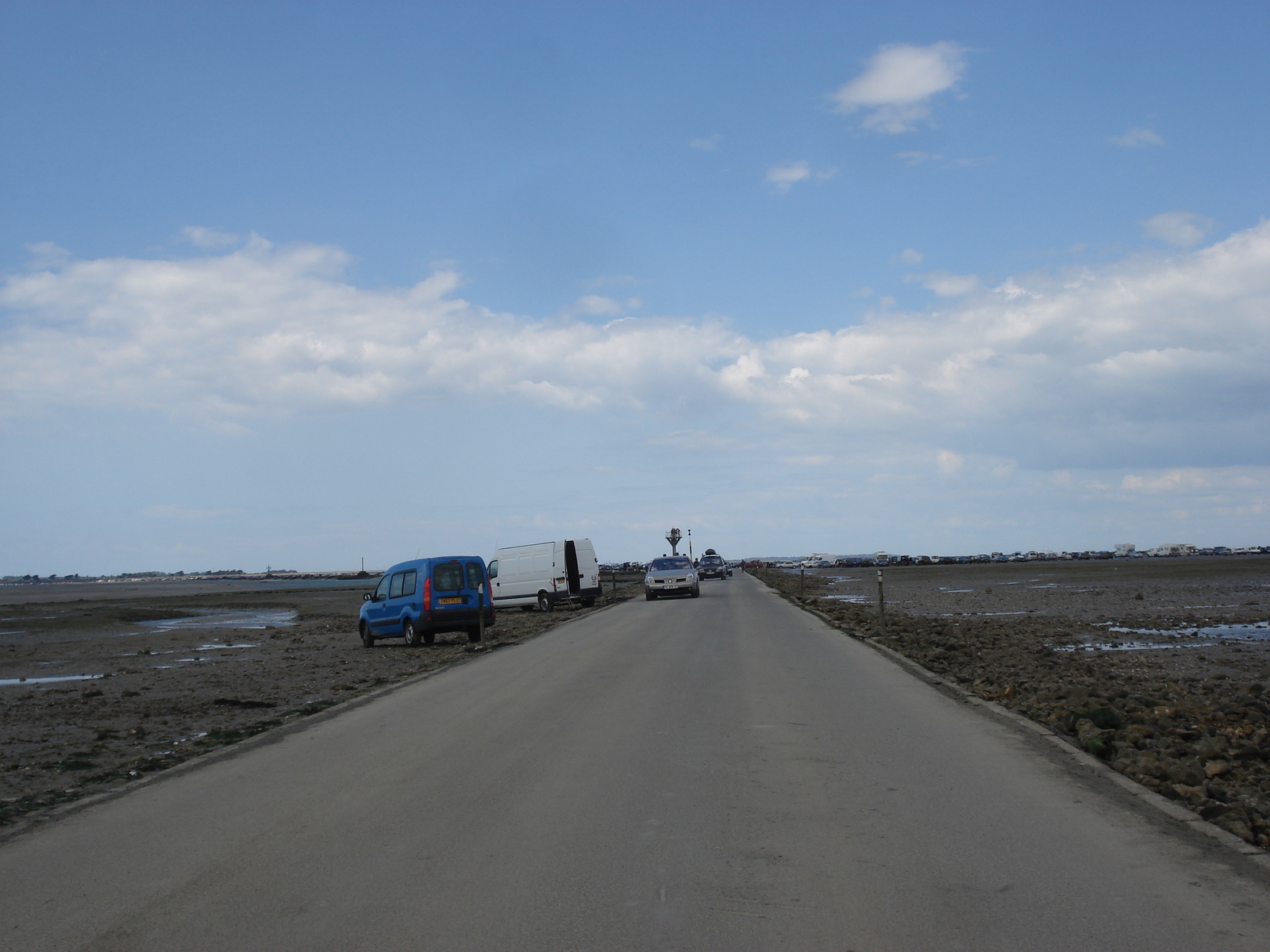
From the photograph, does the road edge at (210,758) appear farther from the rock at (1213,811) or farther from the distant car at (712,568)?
the distant car at (712,568)

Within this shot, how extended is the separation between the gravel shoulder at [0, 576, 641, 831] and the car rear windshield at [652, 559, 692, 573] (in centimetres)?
627

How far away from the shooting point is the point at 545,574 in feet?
120

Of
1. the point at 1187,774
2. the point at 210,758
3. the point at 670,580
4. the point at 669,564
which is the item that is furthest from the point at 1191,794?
the point at 669,564

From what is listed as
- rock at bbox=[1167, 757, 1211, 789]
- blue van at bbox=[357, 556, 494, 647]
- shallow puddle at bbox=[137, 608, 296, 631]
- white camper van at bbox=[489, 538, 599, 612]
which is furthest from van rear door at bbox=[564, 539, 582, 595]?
rock at bbox=[1167, 757, 1211, 789]

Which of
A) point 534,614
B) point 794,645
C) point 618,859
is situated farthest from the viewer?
point 534,614

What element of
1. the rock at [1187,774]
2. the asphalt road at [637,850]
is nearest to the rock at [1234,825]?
the asphalt road at [637,850]

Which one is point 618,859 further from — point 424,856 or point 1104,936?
point 1104,936

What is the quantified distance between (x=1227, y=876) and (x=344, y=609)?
154 ft

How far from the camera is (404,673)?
1630 centimetres

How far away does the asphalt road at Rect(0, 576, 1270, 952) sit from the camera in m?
4.37

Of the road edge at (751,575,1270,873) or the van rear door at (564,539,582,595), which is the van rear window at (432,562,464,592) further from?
the van rear door at (564,539,582,595)

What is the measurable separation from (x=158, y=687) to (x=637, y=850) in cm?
1280

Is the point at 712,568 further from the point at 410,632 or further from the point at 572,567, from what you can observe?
the point at 410,632

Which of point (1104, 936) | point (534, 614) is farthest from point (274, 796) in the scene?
point (534, 614)
